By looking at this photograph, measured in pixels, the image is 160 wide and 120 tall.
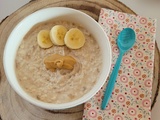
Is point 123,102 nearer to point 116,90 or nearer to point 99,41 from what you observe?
point 116,90

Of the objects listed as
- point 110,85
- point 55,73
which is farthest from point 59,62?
point 110,85

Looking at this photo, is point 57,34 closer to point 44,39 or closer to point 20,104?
point 44,39

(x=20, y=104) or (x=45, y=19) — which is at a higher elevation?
(x=45, y=19)

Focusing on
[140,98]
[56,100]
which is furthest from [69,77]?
[140,98]

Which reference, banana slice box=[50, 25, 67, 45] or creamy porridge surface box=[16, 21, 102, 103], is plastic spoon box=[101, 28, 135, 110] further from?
banana slice box=[50, 25, 67, 45]

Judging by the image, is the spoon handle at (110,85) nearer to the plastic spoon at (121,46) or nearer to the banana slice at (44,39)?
the plastic spoon at (121,46)
